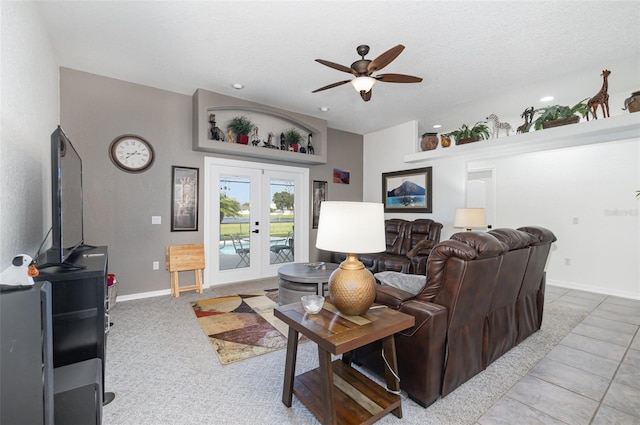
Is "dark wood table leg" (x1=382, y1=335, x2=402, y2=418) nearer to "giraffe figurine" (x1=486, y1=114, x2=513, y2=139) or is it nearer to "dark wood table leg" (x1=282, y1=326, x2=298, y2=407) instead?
"dark wood table leg" (x1=282, y1=326, x2=298, y2=407)

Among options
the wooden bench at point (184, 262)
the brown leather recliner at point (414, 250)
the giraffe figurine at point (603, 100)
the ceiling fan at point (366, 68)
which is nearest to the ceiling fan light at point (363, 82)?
the ceiling fan at point (366, 68)

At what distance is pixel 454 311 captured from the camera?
5.97 feet

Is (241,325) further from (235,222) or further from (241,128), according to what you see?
(241,128)

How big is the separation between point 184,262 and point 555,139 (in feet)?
17.5

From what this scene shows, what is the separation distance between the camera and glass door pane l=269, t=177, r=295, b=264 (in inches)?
207

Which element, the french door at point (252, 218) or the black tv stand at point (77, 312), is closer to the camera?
the black tv stand at point (77, 312)

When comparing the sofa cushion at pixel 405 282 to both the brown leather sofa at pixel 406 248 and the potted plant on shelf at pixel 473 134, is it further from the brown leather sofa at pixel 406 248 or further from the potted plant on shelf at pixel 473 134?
the potted plant on shelf at pixel 473 134

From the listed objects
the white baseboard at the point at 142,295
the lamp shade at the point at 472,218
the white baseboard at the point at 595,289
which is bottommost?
the white baseboard at the point at 595,289

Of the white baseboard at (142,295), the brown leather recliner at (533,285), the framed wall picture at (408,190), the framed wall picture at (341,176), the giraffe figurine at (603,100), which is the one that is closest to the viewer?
the brown leather recliner at (533,285)

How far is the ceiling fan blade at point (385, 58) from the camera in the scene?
2.35 m

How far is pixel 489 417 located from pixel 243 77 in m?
4.06

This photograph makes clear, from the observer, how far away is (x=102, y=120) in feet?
12.1

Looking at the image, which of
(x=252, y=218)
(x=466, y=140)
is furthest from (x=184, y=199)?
(x=466, y=140)

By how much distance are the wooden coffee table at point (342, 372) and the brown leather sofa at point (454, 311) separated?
0.51 feet
